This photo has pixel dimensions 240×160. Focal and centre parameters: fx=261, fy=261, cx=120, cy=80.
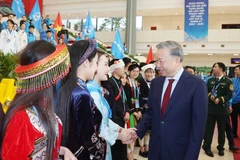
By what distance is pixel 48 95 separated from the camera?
110 centimetres

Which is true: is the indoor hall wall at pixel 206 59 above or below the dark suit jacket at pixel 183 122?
below

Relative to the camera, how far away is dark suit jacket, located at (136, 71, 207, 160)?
5.99 feet

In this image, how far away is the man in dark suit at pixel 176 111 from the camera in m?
1.83

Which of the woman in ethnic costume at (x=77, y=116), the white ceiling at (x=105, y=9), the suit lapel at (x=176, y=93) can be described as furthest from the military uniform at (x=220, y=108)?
the white ceiling at (x=105, y=9)

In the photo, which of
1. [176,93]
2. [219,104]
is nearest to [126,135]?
[176,93]

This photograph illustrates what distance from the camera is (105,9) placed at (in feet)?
64.3

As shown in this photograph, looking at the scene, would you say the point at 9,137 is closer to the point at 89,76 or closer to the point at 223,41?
the point at 89,76

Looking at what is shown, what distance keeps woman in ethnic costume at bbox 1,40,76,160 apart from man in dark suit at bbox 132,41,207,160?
3.24 feet

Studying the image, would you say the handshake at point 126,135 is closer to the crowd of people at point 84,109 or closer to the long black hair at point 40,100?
the crowd of people at point 84,109

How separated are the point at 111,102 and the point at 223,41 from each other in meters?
17.5

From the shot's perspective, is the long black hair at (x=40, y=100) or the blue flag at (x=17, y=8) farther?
the blue flag at (x=17, y=8)

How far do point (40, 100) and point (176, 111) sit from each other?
1109mm

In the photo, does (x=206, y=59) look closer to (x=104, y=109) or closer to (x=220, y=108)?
(x=220, y=108)

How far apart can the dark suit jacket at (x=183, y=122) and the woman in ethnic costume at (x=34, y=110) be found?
979 millimetres
